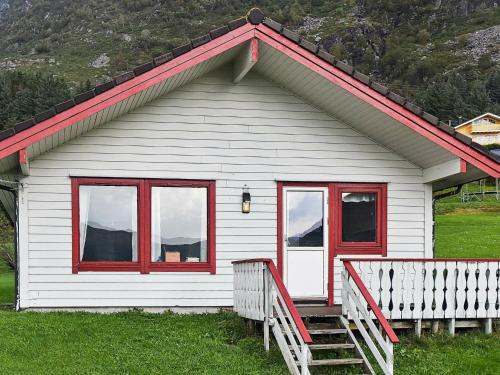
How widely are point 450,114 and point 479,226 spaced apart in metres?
48.7

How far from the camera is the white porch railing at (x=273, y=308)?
26.0 ft

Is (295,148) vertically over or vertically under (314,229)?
over

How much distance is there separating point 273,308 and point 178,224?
3.04m

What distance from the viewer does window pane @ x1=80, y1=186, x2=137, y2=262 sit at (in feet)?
36.3

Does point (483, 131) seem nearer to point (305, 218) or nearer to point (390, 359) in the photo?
point (305, 218)

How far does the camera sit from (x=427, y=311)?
32.2 feet

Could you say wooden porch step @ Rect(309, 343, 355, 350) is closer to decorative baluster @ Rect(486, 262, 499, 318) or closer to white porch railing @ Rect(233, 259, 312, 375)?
white porch railing @ Rect(233, 259, 312, 375)

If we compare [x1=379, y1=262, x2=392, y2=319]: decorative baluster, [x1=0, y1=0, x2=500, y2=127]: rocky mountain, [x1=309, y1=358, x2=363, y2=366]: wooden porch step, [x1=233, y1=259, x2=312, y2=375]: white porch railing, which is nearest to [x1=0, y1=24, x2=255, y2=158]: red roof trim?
[x1=233, y1=259, x2=312, y2=375]: white porch railing

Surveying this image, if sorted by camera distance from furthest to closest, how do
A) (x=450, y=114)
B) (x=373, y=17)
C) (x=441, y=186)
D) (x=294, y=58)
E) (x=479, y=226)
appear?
1. (x=373, y=17)
2. (x=450, y=114)
3. (x=479, y=226)
4. (x=441, y=186)
5. (x=294, y=58)

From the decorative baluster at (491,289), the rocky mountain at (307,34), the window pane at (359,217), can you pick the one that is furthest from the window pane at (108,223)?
the rocky mountain at (307,34)

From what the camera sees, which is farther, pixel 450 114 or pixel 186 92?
pixel 450 114

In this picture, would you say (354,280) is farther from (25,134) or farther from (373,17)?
(373,17)

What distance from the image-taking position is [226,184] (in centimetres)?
1148

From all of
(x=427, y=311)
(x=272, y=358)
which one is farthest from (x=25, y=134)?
(x=427, y=311)
